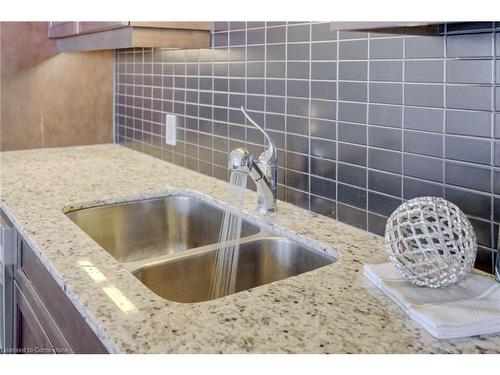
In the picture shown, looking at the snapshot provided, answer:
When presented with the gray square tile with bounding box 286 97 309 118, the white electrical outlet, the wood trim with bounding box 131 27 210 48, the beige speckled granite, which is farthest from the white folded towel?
the white electrical outlet

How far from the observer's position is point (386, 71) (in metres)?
1.13

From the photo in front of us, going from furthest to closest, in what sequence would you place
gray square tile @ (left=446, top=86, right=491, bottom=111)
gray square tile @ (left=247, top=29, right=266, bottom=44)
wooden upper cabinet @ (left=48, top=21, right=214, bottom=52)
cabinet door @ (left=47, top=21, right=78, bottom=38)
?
cabinet door @ (left=47, top=21, right=78, bottom=38)
wooden upper cabinet @ (left=48, top=21, right=214, bottom=52)
gray square tile @ (left=247, top=29, right=266, bottom=44)
gray square tile @ (left=446, top=86, right=491, bottom=111)

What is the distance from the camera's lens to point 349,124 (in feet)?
Result: 4.05

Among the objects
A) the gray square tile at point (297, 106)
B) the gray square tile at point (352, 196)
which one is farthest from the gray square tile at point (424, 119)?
the gray square tile at point (297, 106)

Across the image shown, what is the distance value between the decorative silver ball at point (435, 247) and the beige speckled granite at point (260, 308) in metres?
0.07

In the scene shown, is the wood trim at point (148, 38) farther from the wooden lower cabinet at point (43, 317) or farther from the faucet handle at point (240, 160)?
the wooden lower cabinet at point (43, 317)

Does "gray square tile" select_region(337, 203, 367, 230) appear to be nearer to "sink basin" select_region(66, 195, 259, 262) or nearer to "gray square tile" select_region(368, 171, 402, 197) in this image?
"gray square tile" select_region(368, 171, 402, 197)

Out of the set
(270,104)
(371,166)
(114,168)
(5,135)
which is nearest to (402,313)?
(371,166)

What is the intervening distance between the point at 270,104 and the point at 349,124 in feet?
1.07

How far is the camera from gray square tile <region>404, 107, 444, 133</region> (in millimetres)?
1022

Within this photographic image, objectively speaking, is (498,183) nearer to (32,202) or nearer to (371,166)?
(371,166)

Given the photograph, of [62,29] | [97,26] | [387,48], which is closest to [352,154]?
[387,48]

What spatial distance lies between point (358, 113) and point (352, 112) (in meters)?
0.02

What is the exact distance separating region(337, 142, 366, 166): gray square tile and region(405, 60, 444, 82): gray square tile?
0.21 metres
